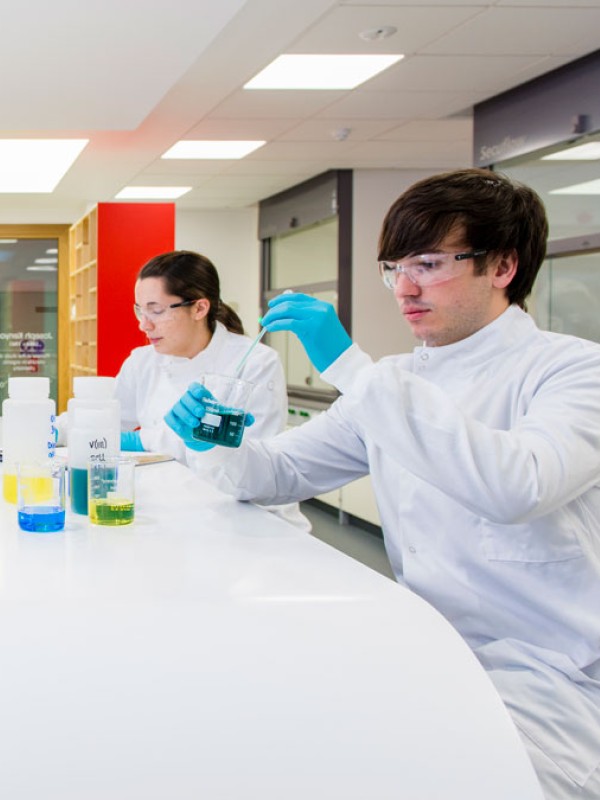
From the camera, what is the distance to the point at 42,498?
1481mm

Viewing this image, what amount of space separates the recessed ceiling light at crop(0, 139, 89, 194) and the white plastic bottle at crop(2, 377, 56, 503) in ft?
14.7

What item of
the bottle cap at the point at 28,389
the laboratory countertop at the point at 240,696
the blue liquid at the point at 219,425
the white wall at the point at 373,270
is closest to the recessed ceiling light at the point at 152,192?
the white wall at the point at 373,270

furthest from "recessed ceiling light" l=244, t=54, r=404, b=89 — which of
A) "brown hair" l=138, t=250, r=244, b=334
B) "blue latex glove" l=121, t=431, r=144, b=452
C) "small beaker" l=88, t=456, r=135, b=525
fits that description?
"small beaker" l=88, t=456, r=135, b=525

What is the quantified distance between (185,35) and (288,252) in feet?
16.5

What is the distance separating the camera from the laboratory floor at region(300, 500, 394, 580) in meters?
5.36

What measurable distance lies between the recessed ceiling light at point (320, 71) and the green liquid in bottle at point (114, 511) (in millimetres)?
3219

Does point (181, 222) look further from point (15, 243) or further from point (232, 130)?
point (232, 130)

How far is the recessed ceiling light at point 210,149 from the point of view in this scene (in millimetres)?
6031

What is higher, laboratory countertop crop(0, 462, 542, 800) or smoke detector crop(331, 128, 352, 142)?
smoke detector crop(331, 128, 352, 142)

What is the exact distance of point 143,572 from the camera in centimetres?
122

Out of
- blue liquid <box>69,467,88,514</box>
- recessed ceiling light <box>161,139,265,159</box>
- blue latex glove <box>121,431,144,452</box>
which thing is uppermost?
recessed ceiling light <box>161,139,265,159</box>

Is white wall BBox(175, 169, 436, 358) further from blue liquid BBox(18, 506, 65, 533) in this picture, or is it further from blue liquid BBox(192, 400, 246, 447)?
blue liquid BBox(18, 506, 65, 533)

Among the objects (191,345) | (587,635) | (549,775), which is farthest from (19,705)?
(191,345)

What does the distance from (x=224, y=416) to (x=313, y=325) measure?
0.24 meters
